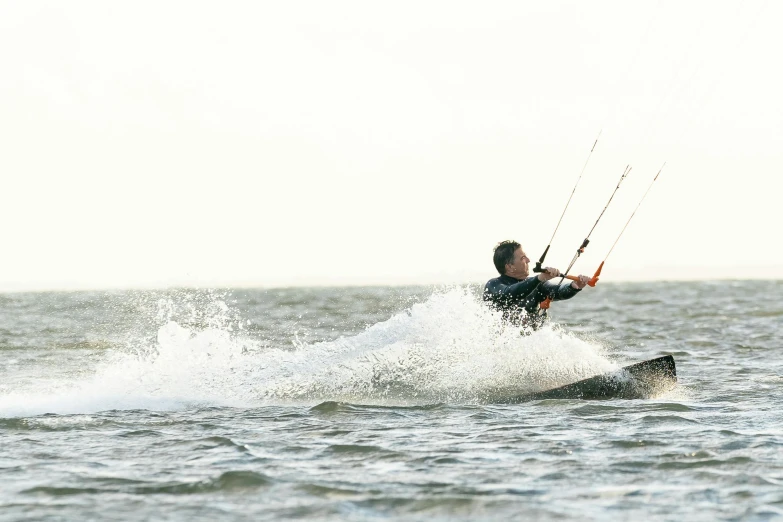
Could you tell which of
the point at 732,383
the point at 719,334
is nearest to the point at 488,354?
the point at 732,383

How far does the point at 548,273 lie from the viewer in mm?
12281

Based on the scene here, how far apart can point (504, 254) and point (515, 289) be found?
2.11ft

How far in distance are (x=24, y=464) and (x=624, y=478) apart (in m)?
5.02

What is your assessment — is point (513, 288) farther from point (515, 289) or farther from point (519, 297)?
point (519, 297)

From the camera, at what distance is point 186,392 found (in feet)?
43.2

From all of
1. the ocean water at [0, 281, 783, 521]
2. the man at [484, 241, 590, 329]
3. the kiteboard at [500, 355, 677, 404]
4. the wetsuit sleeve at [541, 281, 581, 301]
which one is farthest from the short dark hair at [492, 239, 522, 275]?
the kiteboard at [500, 355, 677, 404]

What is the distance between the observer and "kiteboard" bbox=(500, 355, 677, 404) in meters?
12.6

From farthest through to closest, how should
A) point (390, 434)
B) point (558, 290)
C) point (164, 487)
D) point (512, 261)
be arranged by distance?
point (512, 261) < point (558, 290) < point (390, 434) < point (164, 487)

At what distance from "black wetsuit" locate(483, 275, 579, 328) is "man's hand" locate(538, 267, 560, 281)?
155 mm

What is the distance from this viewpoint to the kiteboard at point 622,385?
12.6 m

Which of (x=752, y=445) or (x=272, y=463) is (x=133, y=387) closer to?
(x=272, y=463)

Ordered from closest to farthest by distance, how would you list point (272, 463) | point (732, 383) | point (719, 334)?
point (272, 463)
point (732, 383)
point (719, 334)

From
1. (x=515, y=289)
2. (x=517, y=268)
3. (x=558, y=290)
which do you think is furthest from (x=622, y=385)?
(x=517, y=268)

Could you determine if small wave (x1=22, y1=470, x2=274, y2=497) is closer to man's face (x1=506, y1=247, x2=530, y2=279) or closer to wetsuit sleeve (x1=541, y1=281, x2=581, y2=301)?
wetsuit sleeve (x1=541, y1=281, x2=581, y2=301)
